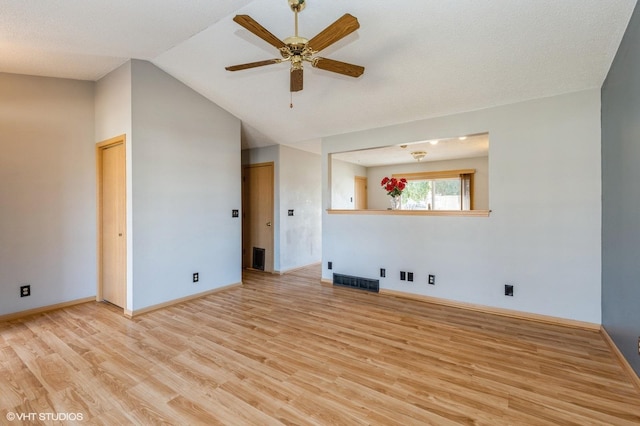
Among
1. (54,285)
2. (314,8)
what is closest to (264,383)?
(314,8)

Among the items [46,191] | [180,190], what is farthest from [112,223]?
[180,190]

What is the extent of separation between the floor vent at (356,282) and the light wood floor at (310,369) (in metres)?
0.82

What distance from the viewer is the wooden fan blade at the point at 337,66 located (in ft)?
7.26

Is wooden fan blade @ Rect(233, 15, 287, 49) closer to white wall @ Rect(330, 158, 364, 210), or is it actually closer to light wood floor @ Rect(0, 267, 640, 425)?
light wood floor @ Rect(0, 267, 640, 425)

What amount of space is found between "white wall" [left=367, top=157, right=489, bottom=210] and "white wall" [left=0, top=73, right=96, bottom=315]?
20.3ft

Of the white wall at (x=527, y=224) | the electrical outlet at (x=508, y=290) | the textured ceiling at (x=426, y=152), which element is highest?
the textured ceiling at (x=426, y=152)

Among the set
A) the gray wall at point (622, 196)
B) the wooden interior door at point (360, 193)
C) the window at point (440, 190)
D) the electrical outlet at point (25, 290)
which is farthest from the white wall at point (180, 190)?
the window at point (440, 190)

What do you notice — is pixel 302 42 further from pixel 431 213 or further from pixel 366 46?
pixel 431 213

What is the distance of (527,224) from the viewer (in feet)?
10.6

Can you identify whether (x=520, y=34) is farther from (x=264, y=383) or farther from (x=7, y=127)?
(x=7, y=127)

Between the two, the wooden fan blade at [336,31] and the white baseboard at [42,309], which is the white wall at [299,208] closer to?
the white baseboard at [42,309]

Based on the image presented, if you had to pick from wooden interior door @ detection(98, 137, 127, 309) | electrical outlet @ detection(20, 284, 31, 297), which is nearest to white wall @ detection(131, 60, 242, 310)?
wooden interior door @ detection(98, 137, 127, 309)

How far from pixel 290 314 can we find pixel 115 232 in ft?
8.11

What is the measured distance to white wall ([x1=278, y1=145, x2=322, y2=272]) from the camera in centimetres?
552
